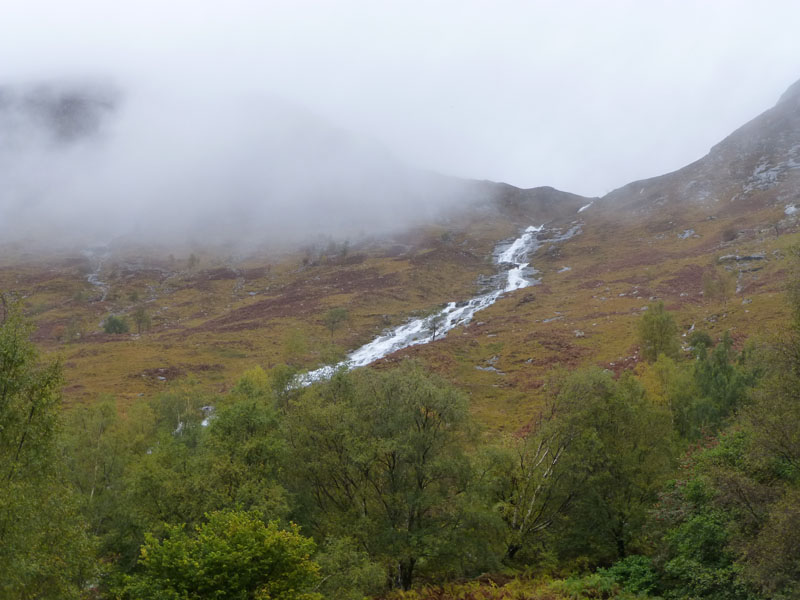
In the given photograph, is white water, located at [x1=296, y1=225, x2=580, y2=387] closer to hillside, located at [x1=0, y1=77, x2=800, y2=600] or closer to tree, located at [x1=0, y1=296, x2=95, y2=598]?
hillside, located at [x1=0, y1=77, x2=800, y2=600]

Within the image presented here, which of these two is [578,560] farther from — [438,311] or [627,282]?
[627,282]

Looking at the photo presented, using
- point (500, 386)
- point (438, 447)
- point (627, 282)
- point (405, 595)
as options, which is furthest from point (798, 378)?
point (627, 282)

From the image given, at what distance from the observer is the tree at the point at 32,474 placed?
51.0ft

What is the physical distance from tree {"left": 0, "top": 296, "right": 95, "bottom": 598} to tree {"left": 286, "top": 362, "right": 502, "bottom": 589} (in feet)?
33.1

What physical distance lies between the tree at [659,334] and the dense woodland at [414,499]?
24.2 metres

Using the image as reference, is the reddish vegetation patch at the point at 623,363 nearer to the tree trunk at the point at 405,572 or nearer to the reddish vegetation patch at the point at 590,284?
the tree trunk at the point at 405,572

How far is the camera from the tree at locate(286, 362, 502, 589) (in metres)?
24.1

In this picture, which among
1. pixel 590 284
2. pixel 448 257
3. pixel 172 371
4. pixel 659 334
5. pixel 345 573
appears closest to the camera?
pixel 345 573

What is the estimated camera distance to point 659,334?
58594mm

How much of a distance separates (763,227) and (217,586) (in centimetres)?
15539

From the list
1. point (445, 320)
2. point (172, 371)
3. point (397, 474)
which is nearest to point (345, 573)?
point (397, 474)

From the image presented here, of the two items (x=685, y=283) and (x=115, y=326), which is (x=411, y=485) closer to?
(x=685, y=283)

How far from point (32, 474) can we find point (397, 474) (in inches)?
570

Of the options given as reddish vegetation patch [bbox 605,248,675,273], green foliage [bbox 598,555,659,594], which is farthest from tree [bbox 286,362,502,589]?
reddish vegetation patch [bbox 605,248,675,273]
